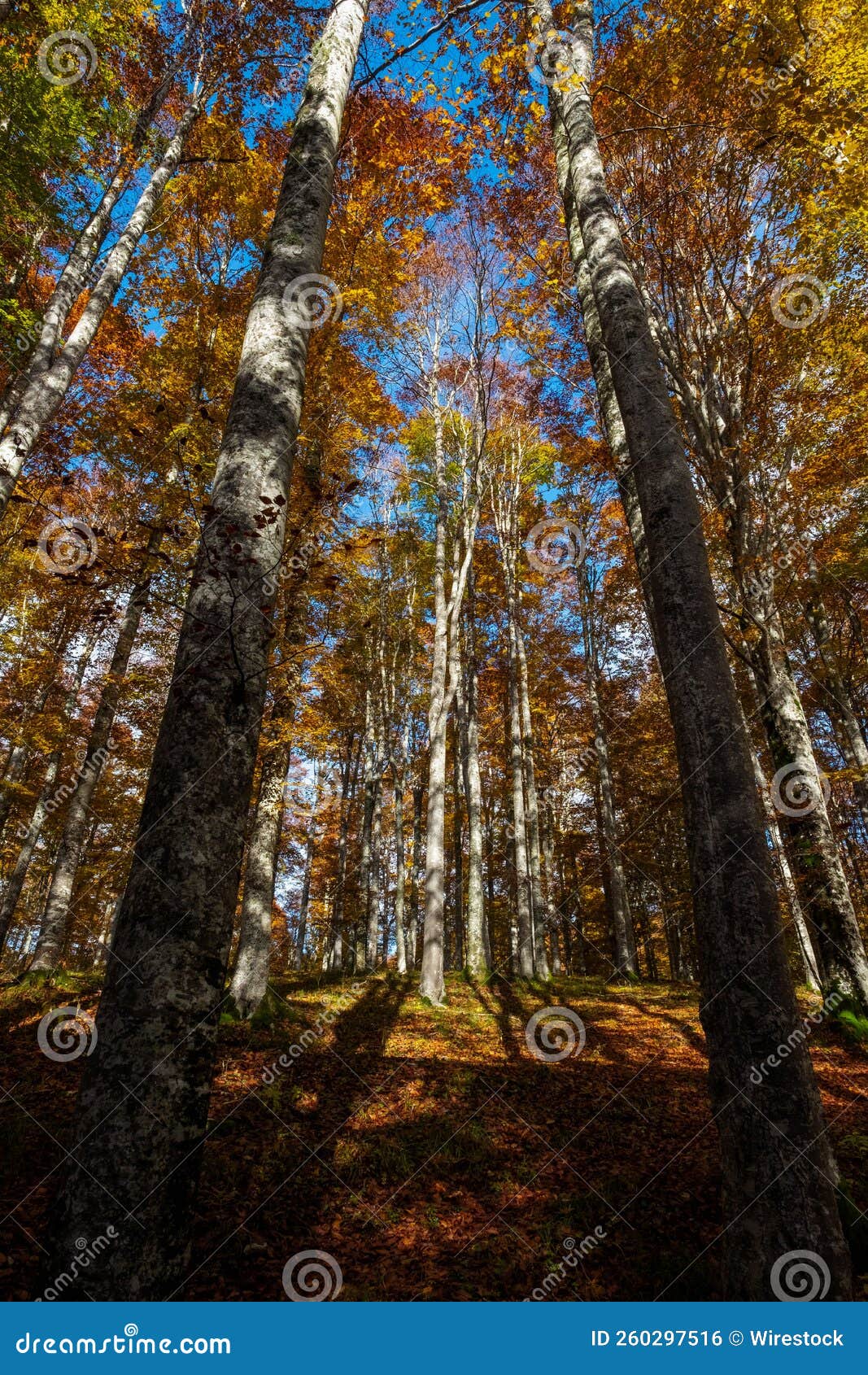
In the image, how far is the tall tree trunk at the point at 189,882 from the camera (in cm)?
165

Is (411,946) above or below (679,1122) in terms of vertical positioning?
above

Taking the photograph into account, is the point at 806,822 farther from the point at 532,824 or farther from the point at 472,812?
the point at 532,824

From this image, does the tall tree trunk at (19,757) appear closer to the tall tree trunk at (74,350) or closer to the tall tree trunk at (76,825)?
the tall tree trunk at (76,825)

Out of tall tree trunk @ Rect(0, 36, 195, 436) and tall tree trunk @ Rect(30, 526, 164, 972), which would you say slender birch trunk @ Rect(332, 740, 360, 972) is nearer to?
tall tree trunk @ Rect(30, 526, 164, 972)

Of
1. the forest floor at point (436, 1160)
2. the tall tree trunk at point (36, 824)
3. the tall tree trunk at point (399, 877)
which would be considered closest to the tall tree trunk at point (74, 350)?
the forest floor at point (436, 1160)

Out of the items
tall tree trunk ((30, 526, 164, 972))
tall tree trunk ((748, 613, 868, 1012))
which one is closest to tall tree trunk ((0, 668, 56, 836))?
tall tree trunk ((30, 526, 164, 972))

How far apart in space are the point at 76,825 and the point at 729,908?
9910 millimetres

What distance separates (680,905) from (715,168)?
76.8ft

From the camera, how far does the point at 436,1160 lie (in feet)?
14.8

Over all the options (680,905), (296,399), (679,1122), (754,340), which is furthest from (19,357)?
(680,905)

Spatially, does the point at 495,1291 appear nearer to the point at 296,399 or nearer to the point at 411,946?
the point at 296,399

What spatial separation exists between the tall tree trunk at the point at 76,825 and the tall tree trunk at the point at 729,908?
7.23 m

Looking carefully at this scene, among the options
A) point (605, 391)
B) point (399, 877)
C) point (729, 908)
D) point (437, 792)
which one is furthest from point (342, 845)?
point (729, 908)

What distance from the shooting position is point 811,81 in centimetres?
859
